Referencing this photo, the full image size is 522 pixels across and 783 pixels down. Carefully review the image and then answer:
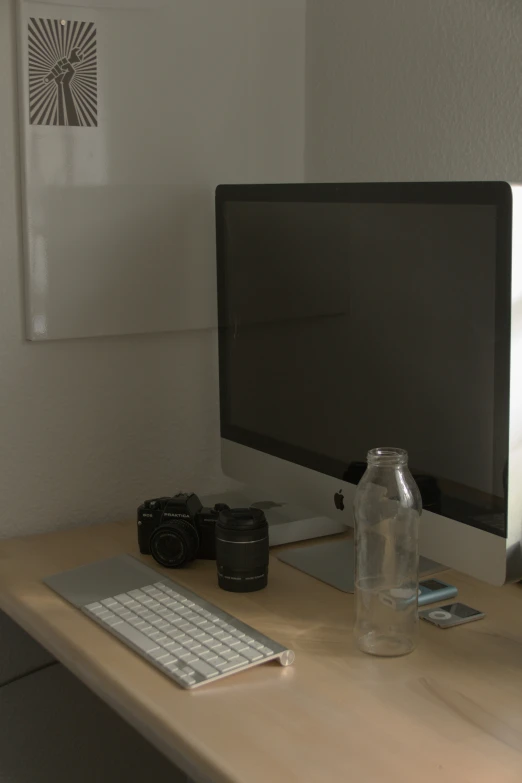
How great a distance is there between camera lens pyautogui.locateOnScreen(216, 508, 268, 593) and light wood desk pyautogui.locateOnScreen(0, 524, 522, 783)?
0.08 ft

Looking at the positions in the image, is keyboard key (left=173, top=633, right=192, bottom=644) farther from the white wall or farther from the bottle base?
the white wall

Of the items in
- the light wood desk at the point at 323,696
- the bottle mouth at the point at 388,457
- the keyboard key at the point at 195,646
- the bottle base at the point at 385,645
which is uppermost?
the bottle mouth at the point at 388,457

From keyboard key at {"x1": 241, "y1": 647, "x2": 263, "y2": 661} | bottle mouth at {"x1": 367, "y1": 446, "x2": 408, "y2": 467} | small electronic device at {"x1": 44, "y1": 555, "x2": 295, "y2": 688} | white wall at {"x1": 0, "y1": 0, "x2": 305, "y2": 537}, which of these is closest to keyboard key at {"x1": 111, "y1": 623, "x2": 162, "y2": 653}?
small electronic device at {"x1": 44, "y1": 555, "x2": 295, "y2": 688}

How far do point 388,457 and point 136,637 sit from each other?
1.18ft

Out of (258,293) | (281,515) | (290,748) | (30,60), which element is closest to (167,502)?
(281,515)

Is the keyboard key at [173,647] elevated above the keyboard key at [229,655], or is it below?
below

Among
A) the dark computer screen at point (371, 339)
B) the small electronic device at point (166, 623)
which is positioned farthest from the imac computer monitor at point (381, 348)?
the small electronic device at point (166, 623)

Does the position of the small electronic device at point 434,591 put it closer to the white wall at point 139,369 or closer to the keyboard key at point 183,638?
the keyboard key at point 183,638

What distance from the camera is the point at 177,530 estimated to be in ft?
4.63

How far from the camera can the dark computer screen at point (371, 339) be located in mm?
1128

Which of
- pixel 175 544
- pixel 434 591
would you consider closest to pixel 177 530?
pixel 175 544

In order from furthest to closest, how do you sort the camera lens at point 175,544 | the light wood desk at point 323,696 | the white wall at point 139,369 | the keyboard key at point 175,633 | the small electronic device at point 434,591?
1. the white wall at point 139,369
2. the camera lens at point 175,544
3. the small electronic device at point 434,591
4. the keyboard key at point 175,633
5. the light wood desk at point 323,696

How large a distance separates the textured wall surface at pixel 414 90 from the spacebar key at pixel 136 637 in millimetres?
798

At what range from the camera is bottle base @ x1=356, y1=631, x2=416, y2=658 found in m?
1.14
